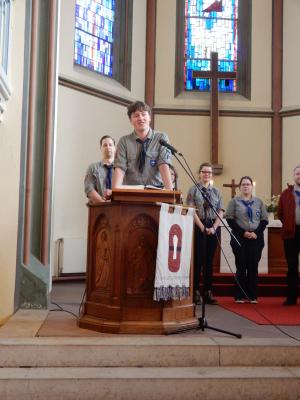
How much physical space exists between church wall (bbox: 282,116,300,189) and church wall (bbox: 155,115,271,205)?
0.90ft

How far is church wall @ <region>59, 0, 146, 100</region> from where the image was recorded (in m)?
8.48

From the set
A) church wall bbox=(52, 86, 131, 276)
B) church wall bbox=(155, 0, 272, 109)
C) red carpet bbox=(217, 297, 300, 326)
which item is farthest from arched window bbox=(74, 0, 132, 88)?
red carpet bbox=(217, 297, 300, 326)

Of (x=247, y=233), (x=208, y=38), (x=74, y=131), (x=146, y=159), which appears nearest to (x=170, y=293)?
(x=146, y=159)

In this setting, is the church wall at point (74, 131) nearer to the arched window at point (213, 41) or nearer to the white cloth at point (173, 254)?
the arched window at point (213, 41)

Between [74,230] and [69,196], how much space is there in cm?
54

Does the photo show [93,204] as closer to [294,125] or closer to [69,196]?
[69,196]

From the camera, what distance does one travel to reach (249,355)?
3473 mm

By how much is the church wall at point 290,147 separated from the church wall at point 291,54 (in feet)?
1.13

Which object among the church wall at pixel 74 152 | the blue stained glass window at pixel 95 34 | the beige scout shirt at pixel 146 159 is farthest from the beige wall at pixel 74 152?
the beige scout shirt at pixel 146 159

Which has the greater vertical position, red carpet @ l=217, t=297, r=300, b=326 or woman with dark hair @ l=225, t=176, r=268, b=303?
woman with dark hair @ l=225, t=176, r=268, b=303

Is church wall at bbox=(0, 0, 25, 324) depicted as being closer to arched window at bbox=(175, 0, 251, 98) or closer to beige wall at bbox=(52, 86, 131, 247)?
beige wall at bbox=(52, 86, 131, 247)

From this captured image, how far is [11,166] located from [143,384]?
2.34 meters

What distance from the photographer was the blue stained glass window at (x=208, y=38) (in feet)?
34.2

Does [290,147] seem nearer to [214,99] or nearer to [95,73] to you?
[214,99]
